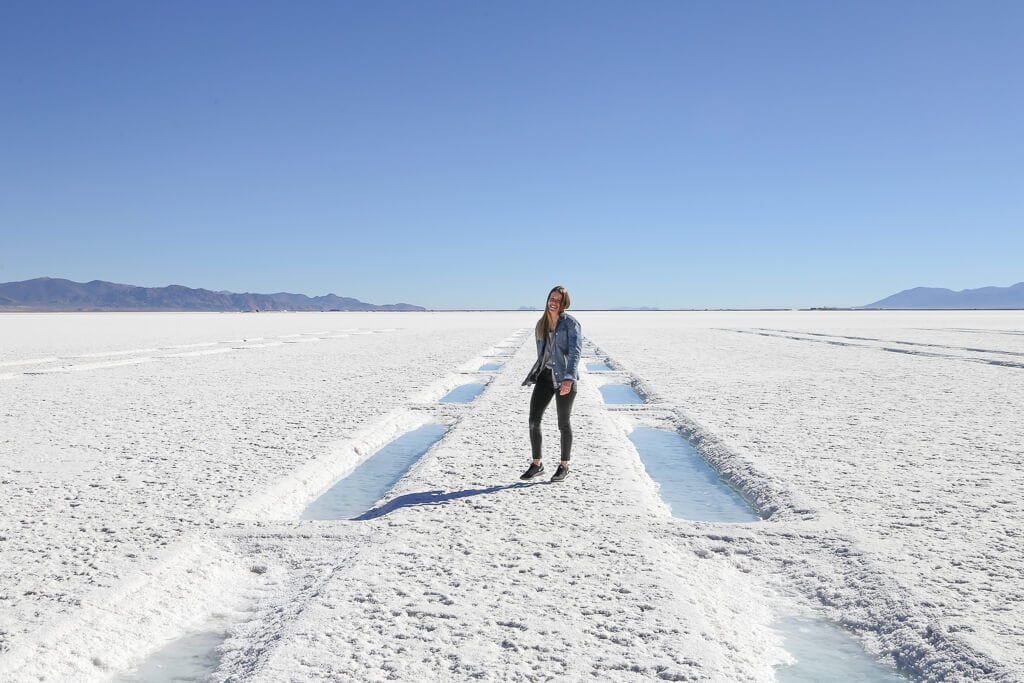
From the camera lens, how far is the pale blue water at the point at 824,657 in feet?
10.3

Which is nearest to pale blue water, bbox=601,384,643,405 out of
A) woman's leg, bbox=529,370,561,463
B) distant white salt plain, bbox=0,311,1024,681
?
distant white salt plain, bbox=0,311,1024,681

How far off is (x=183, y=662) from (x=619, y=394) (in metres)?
10.3

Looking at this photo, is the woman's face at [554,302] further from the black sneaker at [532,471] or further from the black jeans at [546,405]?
the black sneaker at [532,471]

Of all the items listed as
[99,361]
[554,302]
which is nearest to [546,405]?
[554,302]

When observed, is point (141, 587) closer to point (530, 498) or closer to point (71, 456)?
point (530, 498)

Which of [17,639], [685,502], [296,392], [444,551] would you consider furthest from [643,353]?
[17,639]

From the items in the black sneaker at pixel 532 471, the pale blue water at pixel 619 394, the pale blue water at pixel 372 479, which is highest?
the black sneaker at pixel 532 471

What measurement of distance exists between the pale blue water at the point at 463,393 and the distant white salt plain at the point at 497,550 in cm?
231

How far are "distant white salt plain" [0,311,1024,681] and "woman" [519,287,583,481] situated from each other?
0.49m

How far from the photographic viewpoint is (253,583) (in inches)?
165

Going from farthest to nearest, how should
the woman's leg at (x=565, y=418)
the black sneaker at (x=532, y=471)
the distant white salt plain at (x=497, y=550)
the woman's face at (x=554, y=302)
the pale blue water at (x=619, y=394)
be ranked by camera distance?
1. the pale blue water at (x=619, y=394)
2. the black sneaker at (x=532, y=471)
3. the woman's leg at (x=565, y=418)
4. the woman's face at (x=554, y=302)
5. the distant white salt plain at (x=497, y=550)

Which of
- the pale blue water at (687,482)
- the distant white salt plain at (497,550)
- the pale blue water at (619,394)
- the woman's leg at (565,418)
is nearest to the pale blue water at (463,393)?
the pale blue water at (619,394)

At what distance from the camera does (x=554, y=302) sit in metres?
5.94

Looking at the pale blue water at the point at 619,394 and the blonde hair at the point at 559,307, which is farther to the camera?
the pale blue water at the point at 619,394
